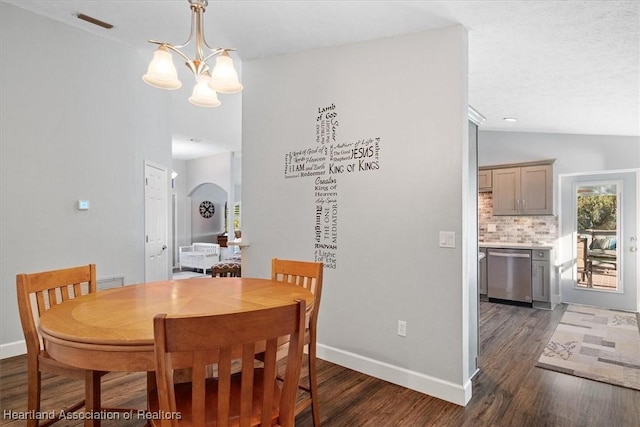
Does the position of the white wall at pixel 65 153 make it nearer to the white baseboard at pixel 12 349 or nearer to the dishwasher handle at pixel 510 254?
the white baseboard at pixel 12 349

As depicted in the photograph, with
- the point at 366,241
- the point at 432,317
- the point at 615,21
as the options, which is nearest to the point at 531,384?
the point at 432,317

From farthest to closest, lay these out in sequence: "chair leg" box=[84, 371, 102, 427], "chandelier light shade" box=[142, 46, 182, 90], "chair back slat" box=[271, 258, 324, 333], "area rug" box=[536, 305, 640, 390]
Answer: "area rug" box=[536, 305, 640, 390]
"chair back slat" box=[271, 258, 324, 333]
"chandelier light shade" box=[142, 46, 182, 90]
"chair leg" box=[84, 371, 102, 427]

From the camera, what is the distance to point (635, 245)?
4.97 metres

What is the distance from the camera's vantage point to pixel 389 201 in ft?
9.32

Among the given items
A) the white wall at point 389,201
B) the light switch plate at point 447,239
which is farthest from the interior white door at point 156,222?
the light switch plate at point 447,239

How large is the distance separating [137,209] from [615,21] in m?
4.76

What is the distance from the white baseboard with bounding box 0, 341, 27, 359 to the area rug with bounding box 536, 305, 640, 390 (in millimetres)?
4609

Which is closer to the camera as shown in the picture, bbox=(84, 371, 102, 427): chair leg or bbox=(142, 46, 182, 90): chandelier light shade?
bbox=(84, 371, 102, 427): chair leg

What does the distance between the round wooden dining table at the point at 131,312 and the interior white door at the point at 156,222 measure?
273cm

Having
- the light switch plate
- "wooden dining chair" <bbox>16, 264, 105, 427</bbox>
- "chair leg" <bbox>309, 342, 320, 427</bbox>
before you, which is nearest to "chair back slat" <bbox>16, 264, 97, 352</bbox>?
"wooden dining chair" <bbox>16, 264, 105, 427</bbox>

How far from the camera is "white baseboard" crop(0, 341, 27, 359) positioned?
3113mm

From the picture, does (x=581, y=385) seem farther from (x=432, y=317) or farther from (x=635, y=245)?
(x=635, y=245)

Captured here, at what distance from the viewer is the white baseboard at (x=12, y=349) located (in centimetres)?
311

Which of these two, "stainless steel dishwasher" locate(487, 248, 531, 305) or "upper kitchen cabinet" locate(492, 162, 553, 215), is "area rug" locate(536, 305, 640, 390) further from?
"upper kitchen cabinet" locate(492, 162, 553, 215)
